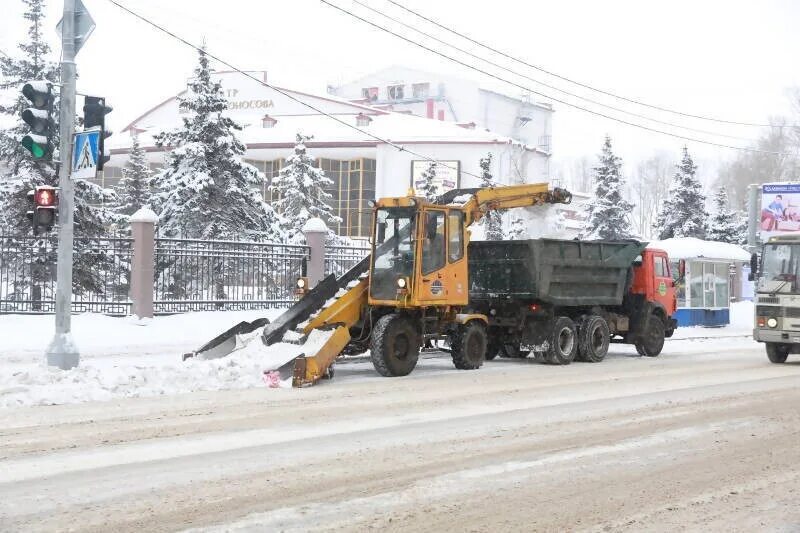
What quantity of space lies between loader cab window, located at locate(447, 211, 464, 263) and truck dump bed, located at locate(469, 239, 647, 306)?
2056 mm

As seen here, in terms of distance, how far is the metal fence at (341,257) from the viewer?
83.8 feet

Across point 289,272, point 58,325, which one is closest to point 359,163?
point 289,272

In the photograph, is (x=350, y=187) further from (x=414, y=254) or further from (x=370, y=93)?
(x=414, y=254)

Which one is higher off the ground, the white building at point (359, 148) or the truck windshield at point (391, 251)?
the white building at point (359, 148)

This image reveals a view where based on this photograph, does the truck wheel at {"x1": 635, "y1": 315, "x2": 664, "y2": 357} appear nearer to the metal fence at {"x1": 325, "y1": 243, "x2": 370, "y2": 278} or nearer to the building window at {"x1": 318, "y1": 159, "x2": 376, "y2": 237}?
the metal fence at {"x1": 325, "y1": 243, "x2": 370, "y2": 278}

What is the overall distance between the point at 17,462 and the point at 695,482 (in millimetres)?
5838

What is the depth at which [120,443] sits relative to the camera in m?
8.76

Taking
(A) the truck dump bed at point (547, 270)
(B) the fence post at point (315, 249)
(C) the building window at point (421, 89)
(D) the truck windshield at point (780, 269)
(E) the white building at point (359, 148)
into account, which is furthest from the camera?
(C) the building window at point (421, 89)

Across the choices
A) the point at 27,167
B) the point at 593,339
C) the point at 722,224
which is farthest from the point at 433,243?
the point at 722,224

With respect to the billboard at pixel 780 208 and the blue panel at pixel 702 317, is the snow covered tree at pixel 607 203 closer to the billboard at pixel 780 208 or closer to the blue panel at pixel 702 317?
the billboard at pixel 780 208

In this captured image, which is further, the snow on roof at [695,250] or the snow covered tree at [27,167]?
the snow on roof at [695,250]

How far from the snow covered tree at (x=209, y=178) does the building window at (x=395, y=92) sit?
58.7 m

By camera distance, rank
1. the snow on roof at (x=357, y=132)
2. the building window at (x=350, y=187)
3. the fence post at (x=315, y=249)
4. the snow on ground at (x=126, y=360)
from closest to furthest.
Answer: the snow on ground at (x=126, y=360) < the fence post at (x=315, y=249) < the snow on roof at (x=357, y=132) < the building window at (x=350, y=187)

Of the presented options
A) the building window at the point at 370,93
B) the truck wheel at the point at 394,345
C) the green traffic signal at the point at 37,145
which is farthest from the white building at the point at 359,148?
the green traffic signal at the point at 37,145
